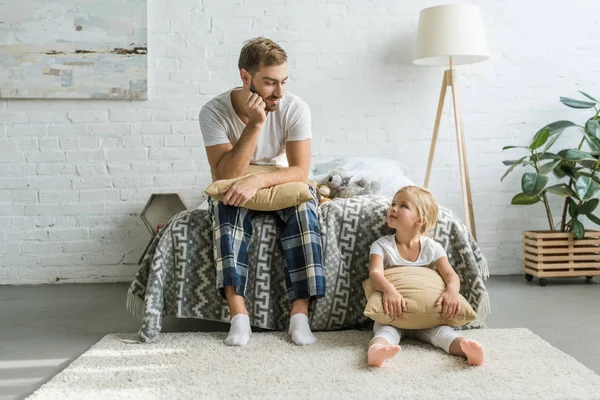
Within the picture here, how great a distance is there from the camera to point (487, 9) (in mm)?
3727

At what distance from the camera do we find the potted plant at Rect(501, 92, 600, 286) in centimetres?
332

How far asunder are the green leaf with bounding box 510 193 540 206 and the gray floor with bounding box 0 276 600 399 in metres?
0.43

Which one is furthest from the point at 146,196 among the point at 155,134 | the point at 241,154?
the point at 241,154

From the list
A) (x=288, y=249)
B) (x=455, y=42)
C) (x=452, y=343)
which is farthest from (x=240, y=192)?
(x=455, y=42)

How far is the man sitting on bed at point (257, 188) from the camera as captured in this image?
7.45ft

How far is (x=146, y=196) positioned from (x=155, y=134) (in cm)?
36

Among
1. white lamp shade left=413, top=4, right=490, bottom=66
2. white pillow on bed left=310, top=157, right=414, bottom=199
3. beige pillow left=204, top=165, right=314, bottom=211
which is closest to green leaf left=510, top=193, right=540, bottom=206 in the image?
white pillow on bed left=310, top=157, right=414, bottom=199

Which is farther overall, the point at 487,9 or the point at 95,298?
the point at 487,9

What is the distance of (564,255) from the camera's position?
3.40 meters

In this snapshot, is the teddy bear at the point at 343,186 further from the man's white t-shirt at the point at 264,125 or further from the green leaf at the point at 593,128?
the green leaf at the point at 593,128

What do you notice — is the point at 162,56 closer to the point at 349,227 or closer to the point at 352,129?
the point at 352,129

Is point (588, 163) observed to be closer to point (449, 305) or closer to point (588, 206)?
point (588, 206)

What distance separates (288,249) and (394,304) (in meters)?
0.46

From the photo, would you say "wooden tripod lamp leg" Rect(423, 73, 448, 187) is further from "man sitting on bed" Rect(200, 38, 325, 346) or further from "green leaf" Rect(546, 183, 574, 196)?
"man sitting on bed" Rect(200, 38, 325, 346)
